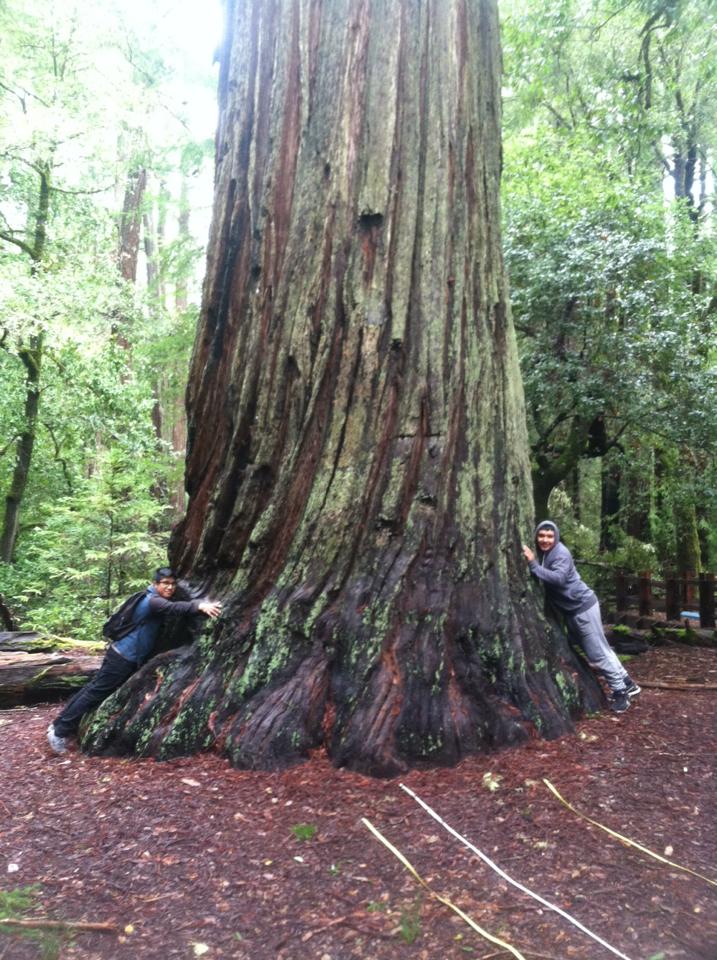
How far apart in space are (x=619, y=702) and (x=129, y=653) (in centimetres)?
319

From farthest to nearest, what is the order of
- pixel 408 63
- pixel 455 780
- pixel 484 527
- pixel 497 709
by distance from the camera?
pixel 408 63, pixel 484 527, pixel 497 709, pixel 455 780

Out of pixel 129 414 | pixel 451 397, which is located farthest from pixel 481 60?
pixel 129 414

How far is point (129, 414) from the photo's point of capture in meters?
13.7

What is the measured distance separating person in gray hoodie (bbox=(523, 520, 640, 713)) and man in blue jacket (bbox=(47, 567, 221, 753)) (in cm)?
224

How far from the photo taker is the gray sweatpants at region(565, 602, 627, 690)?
496cm

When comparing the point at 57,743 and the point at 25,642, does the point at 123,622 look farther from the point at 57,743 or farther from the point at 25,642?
the point at 25,642

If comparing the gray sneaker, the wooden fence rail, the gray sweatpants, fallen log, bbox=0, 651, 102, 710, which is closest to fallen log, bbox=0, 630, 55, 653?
fallen log, bbox=0, 651, 102, 710

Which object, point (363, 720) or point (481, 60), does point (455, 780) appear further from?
point (481, 60)

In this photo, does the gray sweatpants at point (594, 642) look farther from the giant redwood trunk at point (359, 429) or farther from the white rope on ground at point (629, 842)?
the white rope on ground at point (629, 842)

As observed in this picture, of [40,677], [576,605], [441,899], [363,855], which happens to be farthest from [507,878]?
[40,677]

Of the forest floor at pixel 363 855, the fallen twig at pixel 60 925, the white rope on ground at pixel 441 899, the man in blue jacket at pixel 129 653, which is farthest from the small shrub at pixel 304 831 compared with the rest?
the man in blue jacket at pixel 129 653

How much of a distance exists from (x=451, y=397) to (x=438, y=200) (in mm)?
1305

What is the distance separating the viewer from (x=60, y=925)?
2746 millimetres

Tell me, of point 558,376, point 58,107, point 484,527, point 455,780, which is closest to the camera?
point 455,780
